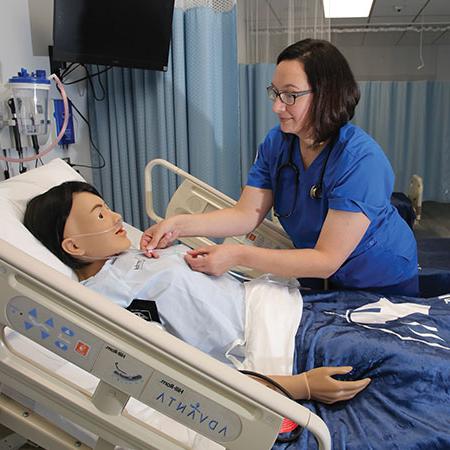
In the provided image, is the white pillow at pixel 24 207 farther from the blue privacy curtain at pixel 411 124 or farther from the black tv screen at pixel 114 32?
the blue privacy curtain at pixel 411 124

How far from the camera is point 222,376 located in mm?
796

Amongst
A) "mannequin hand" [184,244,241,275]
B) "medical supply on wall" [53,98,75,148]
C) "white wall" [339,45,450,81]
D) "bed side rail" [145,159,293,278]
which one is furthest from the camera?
"white wall" [339,45,450,81]

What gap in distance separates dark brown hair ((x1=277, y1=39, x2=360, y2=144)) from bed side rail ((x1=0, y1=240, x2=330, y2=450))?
936 millimetres

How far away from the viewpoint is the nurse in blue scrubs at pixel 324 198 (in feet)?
4.64

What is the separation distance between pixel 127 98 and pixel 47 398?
2097mm

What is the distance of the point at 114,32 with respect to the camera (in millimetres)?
2320

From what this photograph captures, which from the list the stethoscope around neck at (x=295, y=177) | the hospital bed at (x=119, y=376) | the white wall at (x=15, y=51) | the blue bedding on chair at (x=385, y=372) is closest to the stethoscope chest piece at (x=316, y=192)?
the stethoscope around neck at (x=295, y=177)

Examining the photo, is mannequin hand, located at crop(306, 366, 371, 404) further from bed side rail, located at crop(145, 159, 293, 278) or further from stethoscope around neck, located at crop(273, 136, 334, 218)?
bed side rail, located at crop(145, 159, 293, 278)

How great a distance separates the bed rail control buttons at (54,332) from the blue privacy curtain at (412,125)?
5.28 m

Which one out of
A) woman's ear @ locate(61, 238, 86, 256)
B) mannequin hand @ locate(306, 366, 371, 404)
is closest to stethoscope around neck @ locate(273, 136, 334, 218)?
mannequin hand @ locate(306, 366, 371, 404)

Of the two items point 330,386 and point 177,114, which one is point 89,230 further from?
point 177,114

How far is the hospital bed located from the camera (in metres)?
0.80

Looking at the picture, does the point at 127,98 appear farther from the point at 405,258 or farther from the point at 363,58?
the point at 363,58

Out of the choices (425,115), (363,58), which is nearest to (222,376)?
(425,115)
